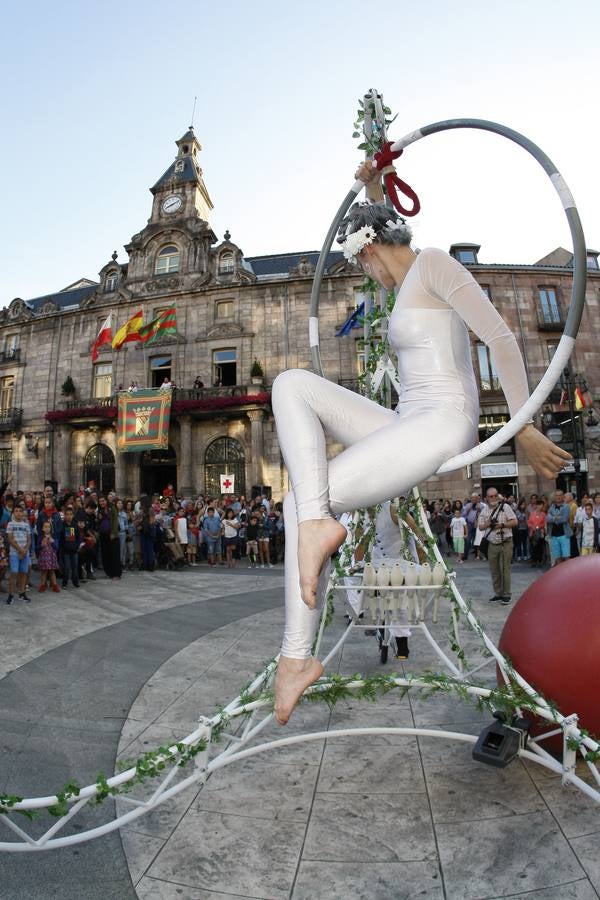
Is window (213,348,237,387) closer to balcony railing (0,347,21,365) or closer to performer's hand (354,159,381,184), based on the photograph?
balcony railing (0,347,21,365)

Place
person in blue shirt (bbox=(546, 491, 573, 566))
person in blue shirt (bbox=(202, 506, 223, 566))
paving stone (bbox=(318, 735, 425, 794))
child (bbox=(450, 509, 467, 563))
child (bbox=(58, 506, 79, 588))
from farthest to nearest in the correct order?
1. person in blue shirt (bbox=(202, 506, 223, 566))
2. child (bbox=(450, 509, 467, 563))
3. person in blue shirt (bbox=(546, 491, 573, 566))
4. child (bbox=(58, 506, 79, 588))
5. paving stone (bbox=(318, 735, 425, 794))

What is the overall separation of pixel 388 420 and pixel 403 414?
7 cm

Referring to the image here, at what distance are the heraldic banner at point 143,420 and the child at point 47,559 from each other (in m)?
15.0

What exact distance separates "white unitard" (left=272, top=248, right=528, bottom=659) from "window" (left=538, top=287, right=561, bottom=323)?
27.6m

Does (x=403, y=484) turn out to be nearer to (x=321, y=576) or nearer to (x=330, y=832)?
(x=321, y=576)

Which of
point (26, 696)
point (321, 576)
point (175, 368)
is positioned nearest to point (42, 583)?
point (26, 696)

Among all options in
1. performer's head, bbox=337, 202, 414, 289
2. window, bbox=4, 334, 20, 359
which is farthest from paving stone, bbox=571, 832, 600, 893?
window, bbox=4, 334, 20, 359

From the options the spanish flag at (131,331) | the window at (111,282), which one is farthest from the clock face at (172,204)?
the spanish flag at (131,331)

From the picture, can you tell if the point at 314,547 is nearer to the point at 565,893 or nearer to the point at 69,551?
the point at 565,893

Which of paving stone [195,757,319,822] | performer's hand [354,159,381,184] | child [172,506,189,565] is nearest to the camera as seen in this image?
paving stone [195,757,319,822]

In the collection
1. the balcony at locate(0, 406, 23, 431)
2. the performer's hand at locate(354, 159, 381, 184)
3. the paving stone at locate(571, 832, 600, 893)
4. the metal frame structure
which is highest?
the balcony at locate(0, 406, 23, 431)

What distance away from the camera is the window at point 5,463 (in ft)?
94.3

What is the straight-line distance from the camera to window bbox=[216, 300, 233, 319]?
90.0ft

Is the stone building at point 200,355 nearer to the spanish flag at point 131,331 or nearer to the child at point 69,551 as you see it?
the spanish flag at point 131,331
